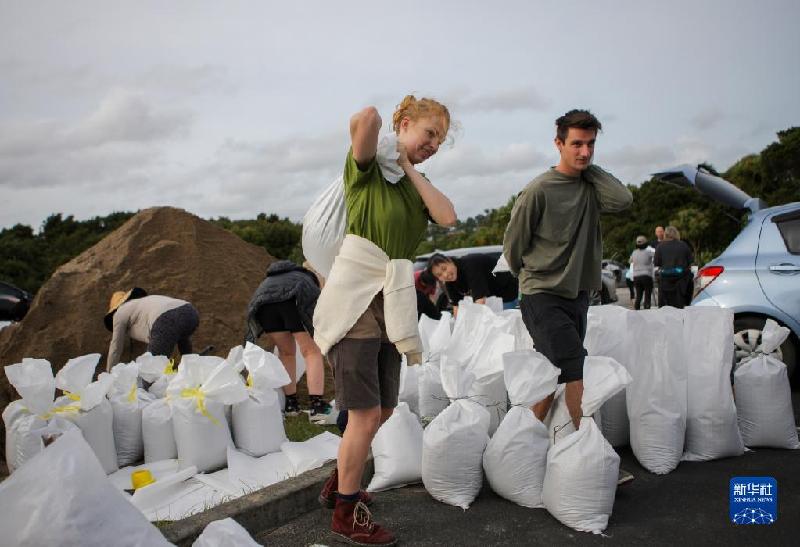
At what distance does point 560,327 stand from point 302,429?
1869mm

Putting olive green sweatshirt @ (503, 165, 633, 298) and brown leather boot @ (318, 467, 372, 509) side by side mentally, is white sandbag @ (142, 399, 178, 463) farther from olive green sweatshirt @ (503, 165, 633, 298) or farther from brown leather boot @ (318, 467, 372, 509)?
olive green sweatshirt @ (503, 165, 633, 298)

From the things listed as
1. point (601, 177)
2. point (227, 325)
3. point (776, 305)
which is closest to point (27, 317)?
point (227, 325)

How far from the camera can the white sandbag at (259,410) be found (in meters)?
3.74

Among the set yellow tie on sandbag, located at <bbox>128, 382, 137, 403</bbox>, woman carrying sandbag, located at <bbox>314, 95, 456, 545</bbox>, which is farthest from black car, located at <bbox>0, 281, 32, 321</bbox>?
woman carrying sandbag, located at <bbox>314, 95, 456, 545</bbox>

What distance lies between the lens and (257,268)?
21.4ft

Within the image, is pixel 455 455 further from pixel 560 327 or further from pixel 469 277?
pixel 469 277

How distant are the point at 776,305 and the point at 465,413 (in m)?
3.13

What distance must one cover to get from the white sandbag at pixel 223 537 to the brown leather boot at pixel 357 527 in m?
0.96

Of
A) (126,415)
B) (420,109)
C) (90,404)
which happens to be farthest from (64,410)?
(420,109)

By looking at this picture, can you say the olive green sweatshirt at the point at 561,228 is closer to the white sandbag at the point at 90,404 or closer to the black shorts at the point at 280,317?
the black shorts at the point at 280,317

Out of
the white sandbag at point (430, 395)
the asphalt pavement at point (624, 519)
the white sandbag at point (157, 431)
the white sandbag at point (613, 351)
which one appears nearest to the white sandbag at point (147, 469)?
the white sandbag at point (157, 431)

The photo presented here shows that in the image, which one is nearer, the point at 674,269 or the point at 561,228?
the point at 561,228

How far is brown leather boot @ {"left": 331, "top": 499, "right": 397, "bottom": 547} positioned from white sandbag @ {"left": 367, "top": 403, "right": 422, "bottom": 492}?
0.64 metres

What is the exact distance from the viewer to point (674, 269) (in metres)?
9.06
